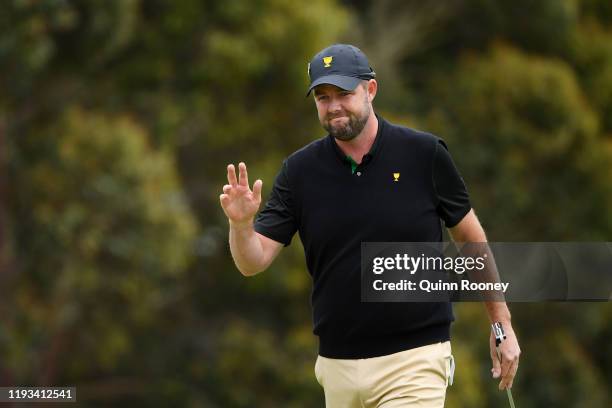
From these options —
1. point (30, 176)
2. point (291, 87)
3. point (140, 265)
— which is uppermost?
point (291, 87)

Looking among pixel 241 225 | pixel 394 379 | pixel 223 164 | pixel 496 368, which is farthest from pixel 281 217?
pixel 223 164

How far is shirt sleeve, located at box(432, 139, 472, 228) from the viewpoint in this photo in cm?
498

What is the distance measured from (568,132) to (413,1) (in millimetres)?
3845

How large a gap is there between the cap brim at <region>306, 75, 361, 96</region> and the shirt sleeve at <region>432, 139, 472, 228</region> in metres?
0.46

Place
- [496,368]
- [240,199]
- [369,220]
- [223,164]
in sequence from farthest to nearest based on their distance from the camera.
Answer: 1. [223,164]
2. [496,368]
3. [369,220]
4. [240,199]

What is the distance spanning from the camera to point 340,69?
16.1ft

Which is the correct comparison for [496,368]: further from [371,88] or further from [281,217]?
[371,88]

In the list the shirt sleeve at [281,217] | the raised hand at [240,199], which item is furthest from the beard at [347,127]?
the raised hand at [240,199]

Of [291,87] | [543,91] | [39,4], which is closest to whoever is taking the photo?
[39,4]

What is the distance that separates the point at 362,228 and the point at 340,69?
663mm

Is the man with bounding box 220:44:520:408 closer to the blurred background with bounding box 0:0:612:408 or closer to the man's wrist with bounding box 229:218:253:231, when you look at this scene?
the man's wrist with bounding box 229:218:253:231

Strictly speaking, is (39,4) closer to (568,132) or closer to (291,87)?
(291,87)

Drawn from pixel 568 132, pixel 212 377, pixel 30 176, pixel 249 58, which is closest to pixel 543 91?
pixel 568 132

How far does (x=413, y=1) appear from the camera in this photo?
73.7ft
